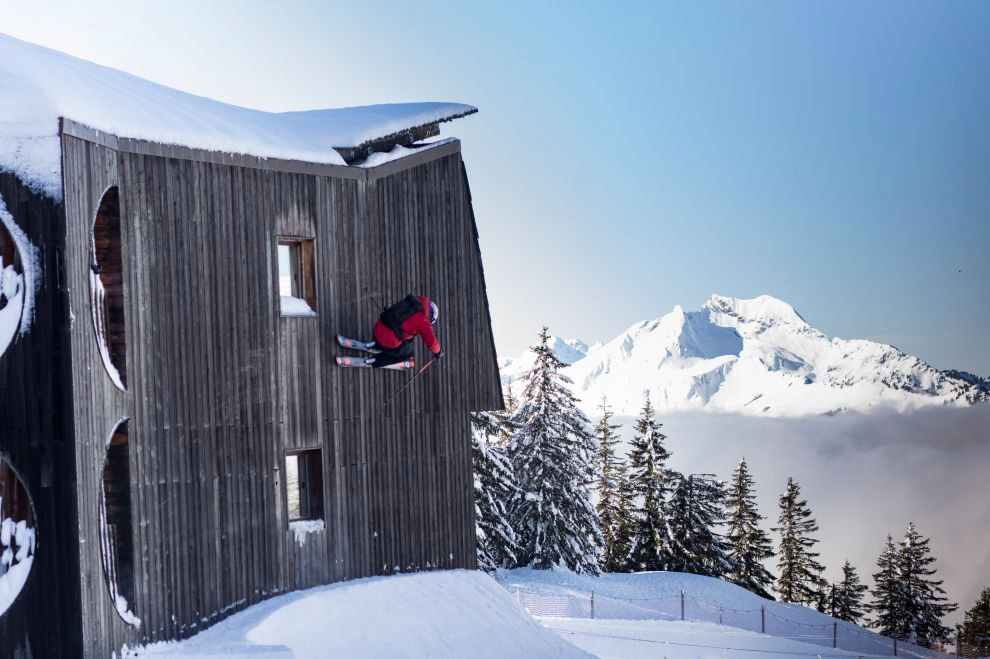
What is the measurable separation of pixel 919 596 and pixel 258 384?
4535cm

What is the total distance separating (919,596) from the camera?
45.5m

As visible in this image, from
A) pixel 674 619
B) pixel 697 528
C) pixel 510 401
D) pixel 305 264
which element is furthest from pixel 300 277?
pixel 697 528

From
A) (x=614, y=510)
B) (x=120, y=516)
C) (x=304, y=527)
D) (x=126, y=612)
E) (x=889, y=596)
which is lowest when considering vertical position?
(x=889, y=596)

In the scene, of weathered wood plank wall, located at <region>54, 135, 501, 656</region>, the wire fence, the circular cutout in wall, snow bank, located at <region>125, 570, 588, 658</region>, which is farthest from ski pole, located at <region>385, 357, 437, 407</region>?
the wire fence

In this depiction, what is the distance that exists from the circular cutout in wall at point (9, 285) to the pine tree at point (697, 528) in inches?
1341

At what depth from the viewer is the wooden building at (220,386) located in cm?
848

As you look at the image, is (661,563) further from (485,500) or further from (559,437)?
(485,500)

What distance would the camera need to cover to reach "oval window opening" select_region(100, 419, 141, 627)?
9.45 m

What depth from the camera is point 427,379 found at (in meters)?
14.2

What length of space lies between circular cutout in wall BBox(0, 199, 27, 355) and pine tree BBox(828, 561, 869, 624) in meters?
48.9

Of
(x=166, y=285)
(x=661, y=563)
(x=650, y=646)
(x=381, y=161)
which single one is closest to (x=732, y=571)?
(x=661, y=563)

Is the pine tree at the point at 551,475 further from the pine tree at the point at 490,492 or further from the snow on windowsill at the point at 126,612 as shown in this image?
the snow on windowsill at the point at 126,612

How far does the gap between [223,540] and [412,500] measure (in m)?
3.74

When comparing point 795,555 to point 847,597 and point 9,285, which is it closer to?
point 847,597
